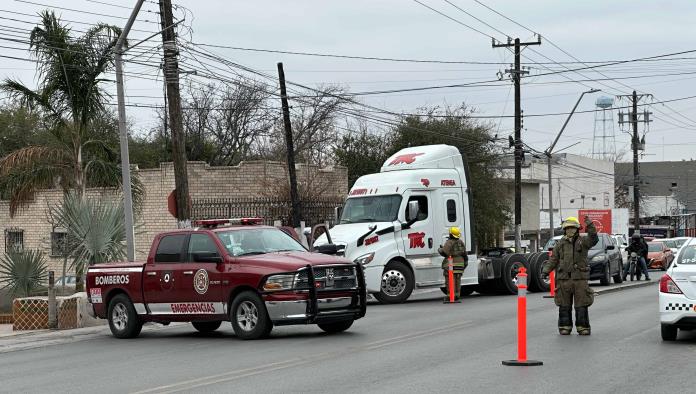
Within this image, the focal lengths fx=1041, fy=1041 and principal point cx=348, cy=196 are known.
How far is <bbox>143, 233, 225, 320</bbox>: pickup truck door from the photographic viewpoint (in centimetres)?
1674

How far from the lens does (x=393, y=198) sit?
82.9 ft

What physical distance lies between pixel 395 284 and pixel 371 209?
78.3 inches

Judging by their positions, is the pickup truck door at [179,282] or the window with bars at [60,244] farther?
the window with bars at [60,244]

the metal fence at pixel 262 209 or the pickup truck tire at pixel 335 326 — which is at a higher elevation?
the metal fence at pixel 262 209

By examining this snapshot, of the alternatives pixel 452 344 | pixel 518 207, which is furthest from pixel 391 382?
pixel 518 207

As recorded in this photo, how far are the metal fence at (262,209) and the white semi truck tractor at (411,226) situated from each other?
812cm

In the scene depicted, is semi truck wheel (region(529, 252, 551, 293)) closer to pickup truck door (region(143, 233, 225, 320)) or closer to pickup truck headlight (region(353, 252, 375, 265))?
pickup truck headlight (region(353, 252, 375, 265))

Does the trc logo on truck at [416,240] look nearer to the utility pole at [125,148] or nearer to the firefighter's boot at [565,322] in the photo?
the utility pole at [125,148]

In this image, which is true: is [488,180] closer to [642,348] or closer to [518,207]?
[518,207]

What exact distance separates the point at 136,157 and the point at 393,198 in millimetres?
35469

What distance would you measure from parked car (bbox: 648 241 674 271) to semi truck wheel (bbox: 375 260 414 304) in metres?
28.5

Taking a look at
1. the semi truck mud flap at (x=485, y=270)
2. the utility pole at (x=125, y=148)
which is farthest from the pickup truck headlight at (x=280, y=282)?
the semi truck mud flap at (x=485, y=270)

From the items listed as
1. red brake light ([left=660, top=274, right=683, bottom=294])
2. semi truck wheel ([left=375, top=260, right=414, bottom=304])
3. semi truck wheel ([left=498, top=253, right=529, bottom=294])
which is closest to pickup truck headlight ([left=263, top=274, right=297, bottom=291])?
red brake light ([left=660, top=274, right=683, bottom=294])

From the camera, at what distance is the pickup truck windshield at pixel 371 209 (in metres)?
25.1
